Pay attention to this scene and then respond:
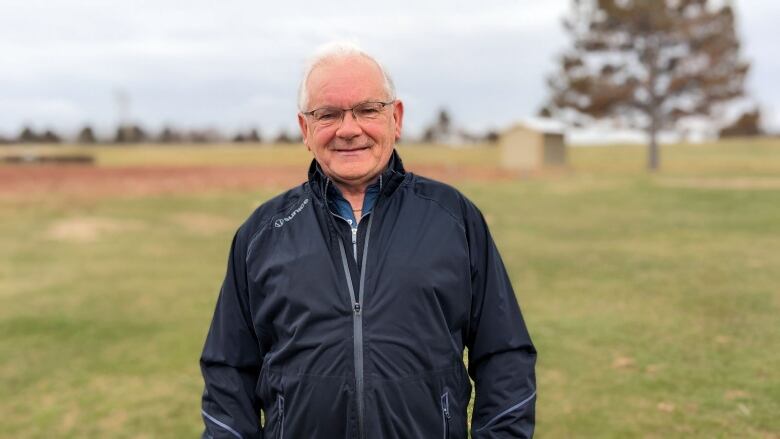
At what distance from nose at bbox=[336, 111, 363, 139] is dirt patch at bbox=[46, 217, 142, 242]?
44.7 feet

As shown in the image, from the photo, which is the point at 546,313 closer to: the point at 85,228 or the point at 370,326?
the point at 370,326

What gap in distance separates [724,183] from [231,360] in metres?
24.1

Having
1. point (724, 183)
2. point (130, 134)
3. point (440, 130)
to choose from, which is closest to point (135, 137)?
point (130, 134)

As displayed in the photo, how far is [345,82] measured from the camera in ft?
7.21

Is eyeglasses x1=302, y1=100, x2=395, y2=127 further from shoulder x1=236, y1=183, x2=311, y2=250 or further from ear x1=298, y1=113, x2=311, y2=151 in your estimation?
shoulder x1=236, y1=183, x2=311, y2=250

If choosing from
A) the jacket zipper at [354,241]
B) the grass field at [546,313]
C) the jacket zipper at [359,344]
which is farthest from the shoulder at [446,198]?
the grass field at [546,313]

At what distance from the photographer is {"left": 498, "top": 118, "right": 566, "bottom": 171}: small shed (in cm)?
3619

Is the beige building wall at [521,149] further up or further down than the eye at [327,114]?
Answer: further down

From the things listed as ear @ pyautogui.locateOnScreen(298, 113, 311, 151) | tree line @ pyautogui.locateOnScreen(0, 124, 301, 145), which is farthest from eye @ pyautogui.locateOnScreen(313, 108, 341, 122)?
tree line @ pyautogui.locateOnScreen(0, 124, 301, 145)

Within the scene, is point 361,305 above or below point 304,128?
below

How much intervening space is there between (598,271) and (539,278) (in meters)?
1.04

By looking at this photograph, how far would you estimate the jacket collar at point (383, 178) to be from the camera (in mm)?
2258

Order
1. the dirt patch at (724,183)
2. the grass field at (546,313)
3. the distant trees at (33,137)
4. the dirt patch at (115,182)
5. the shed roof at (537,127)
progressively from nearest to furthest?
1. the grass field at (546,313)
2. the dirt patch at (724,183)
3. the dirt patch at (115,182)
4. the shed roof at (537,127)
5. the distant trees at (33,137)

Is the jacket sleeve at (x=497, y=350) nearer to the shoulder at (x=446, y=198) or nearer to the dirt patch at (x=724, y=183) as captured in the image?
the shoulder at (x=446, y=198)
